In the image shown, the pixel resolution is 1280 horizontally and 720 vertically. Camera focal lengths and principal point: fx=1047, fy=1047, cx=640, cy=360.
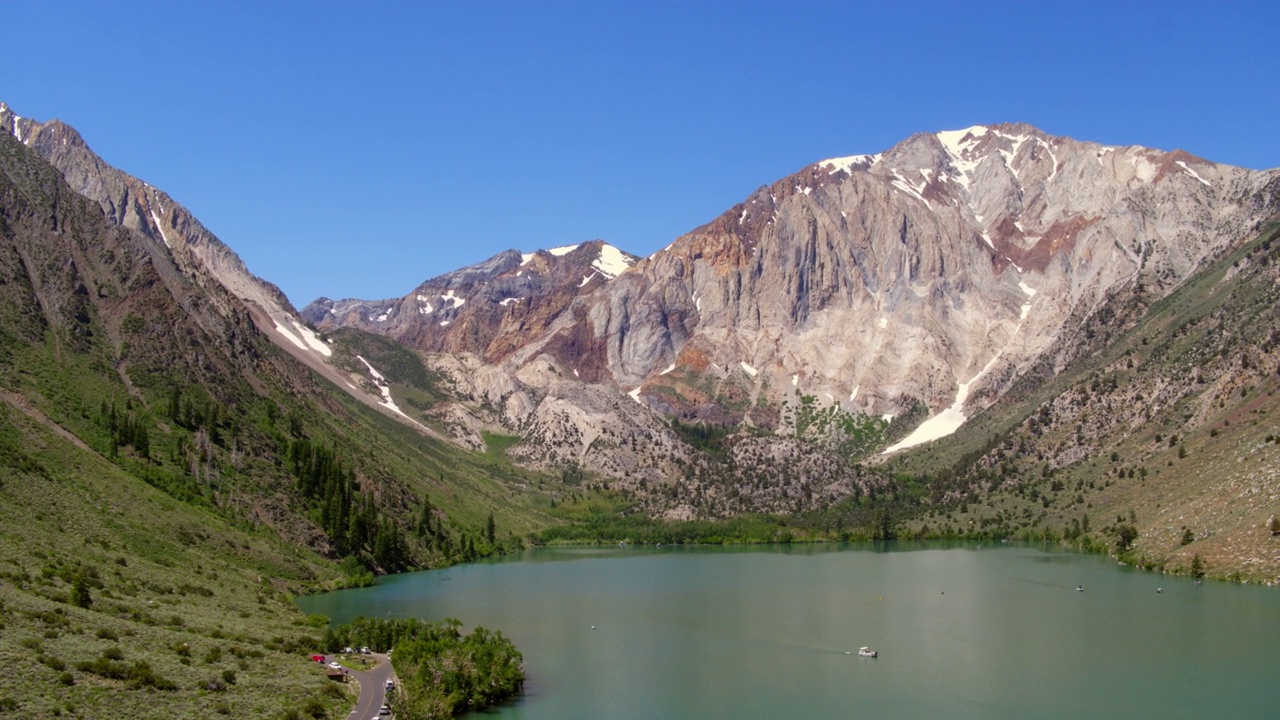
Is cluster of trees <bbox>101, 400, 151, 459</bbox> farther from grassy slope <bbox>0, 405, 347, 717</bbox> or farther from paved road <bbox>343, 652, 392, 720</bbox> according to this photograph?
paved road <bbox>343, 652, 392, 720</bbox>

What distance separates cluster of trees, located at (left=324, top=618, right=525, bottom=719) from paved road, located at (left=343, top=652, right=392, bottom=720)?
3.66 ft

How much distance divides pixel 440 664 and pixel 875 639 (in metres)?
41.1

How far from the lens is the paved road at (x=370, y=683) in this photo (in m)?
58.2

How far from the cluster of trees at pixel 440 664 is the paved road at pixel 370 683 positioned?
1116mm

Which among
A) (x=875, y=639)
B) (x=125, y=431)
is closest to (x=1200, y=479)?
(x=875, y=639)

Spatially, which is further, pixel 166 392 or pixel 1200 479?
pixel 166 392

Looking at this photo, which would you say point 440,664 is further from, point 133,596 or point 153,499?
point 153,499

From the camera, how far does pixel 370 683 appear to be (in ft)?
214

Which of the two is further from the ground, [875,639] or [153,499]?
[153,499]

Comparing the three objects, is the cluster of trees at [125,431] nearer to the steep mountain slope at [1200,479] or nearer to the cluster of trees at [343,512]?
the cluster of trees at [343,512]

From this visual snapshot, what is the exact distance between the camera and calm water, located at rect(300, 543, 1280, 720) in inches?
2670

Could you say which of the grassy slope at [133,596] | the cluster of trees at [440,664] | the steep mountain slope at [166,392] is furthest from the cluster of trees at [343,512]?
the cluster of trees at [440,664]

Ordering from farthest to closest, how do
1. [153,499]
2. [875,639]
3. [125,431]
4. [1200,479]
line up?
1. [1200,479]
2. [125,431]
3. [153,499]
4. [875,639]

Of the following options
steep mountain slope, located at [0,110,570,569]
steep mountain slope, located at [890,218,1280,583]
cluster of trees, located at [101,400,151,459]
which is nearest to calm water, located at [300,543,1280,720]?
steep mountain slope, located at [890,218,1280,583]
